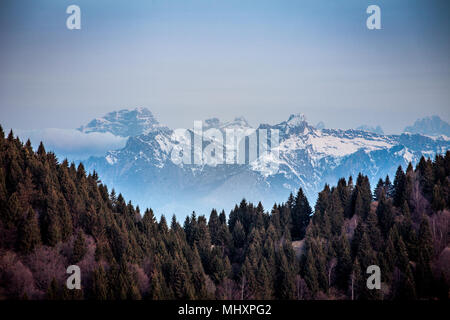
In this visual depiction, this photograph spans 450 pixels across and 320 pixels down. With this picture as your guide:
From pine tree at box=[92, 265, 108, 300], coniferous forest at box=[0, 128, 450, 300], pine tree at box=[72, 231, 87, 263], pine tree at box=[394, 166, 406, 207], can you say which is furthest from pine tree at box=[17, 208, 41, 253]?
pine tree at box=[394, 166, 406, 207]

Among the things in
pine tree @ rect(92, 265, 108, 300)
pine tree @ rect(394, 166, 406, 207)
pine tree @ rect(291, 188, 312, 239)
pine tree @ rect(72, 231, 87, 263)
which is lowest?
pine tree @ rect(92, 265, 108, 300)

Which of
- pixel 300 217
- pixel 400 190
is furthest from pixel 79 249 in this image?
pixel 400 190

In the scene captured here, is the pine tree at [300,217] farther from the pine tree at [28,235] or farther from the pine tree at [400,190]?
the pine tree at [28,235]

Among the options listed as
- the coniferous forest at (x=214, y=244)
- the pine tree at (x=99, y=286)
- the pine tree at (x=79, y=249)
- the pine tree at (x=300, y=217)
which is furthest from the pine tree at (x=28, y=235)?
the pine tree at (x=300, y=217)

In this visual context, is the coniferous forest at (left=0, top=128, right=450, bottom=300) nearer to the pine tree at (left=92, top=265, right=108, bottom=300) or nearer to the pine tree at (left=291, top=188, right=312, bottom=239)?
the pine tree at (left=92, top=265, right=108, bottom=300)

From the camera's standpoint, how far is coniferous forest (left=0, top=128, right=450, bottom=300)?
322 feet

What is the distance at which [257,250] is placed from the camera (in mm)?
117625

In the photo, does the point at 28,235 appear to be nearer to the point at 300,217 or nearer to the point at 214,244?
the point at 214,244

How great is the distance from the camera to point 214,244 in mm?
135250
